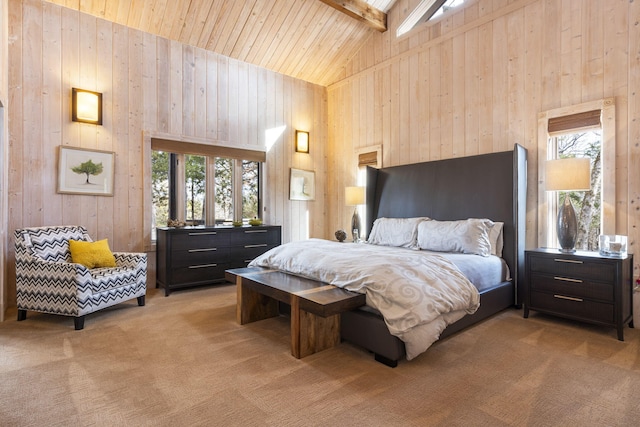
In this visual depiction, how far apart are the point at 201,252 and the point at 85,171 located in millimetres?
1627

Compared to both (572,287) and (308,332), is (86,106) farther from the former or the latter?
(572,287)

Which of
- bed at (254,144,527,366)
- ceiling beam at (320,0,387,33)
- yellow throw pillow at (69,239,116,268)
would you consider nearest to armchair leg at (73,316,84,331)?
yellow throw pillow at (69,239,116,268)

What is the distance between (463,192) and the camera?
4.15m

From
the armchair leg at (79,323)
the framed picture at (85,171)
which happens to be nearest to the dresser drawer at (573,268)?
the armchair leg at (79,323)

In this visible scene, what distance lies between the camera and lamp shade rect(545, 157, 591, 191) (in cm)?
299

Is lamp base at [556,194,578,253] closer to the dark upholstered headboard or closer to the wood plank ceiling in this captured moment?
the dark upholstered headboard

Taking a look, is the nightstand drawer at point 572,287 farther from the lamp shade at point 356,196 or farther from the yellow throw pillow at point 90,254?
the yellow throw pillow at point 90,254

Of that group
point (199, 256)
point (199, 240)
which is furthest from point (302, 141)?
point (199, 256)

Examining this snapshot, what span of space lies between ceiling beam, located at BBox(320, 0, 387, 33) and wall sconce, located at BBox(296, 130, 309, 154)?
75.1 inches

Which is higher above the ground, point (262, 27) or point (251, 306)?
point (262, 27)

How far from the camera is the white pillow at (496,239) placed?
366cm

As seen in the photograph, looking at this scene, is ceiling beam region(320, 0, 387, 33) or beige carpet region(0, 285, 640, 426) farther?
ceiling beam region(320, 0, 387, 33)

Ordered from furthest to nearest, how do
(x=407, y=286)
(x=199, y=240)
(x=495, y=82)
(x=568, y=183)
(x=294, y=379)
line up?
(x=199, y=240) → (x=495, y=82) → (x=568, y=183) → (x=407, y=286) → (x=294, y=379)

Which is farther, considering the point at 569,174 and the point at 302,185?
the point at 302,185
